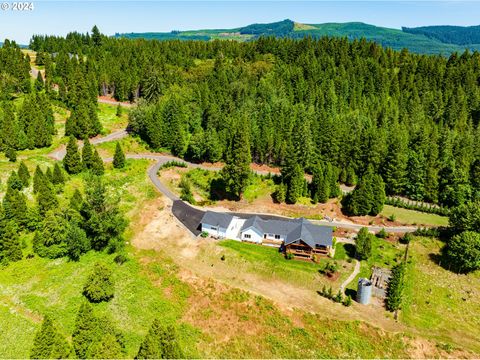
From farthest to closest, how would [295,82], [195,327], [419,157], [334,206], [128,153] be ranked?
[295,82] < [128,153] < [419,157] < [334,206] < [195,327]

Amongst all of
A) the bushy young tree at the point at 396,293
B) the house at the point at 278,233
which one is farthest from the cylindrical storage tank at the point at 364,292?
the house at the point at 278,233

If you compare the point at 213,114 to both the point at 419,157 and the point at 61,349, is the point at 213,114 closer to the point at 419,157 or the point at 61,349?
the point at 419,157

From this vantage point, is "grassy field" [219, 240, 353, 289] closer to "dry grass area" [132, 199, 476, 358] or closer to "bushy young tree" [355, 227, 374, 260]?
"dry grass area" [132, 199, 476, 358]

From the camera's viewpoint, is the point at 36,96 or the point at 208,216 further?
the point at 36,96

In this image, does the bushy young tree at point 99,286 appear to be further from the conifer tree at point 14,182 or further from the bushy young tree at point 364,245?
the bushy young tree at point 364,245

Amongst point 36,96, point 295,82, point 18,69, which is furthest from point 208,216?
point 18,69

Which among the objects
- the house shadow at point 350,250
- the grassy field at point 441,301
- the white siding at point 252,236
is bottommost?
the grassy field at point 441,301

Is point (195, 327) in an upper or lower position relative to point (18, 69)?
lower
